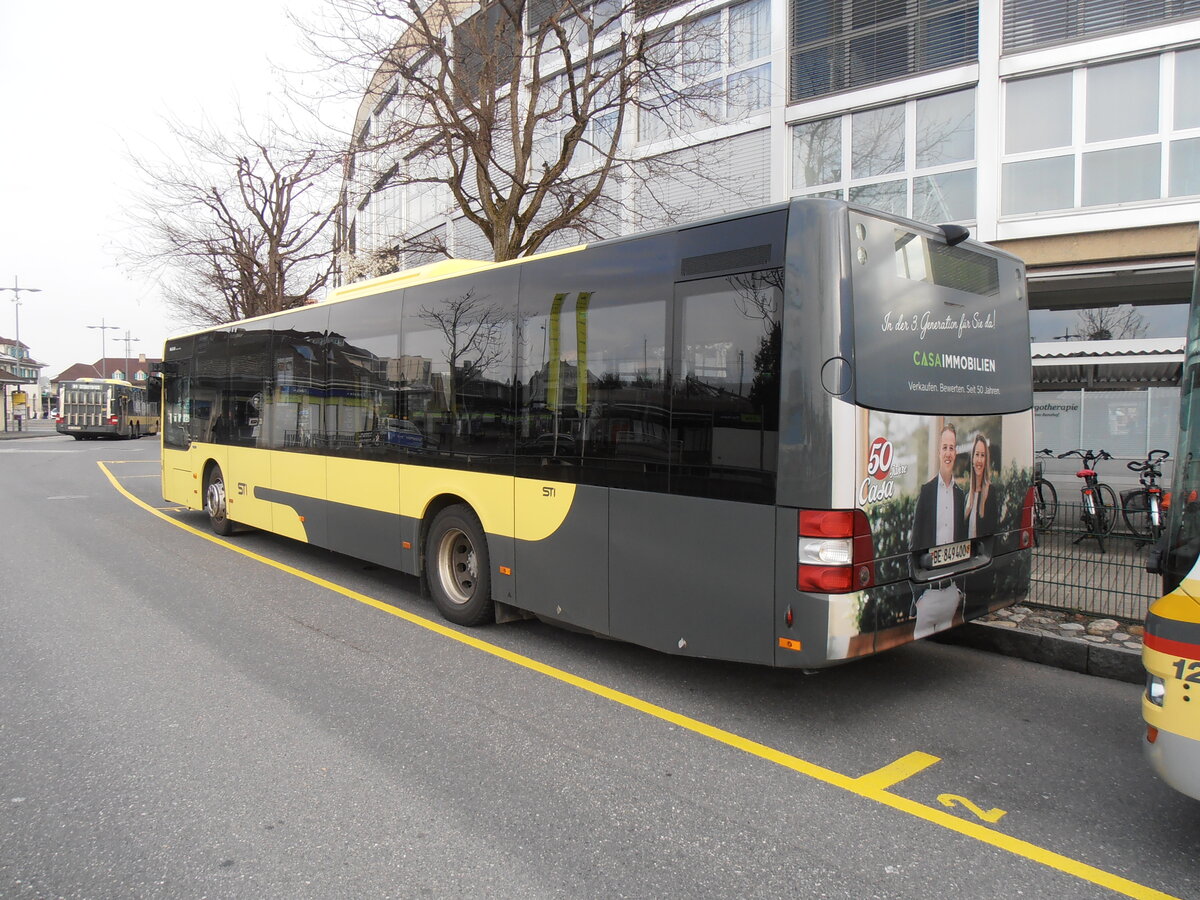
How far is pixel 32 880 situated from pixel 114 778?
0.84m

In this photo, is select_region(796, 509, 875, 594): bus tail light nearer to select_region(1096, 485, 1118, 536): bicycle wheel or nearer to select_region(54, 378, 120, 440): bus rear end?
select_region(1096, 485, 1118, 536): bicycle wheel

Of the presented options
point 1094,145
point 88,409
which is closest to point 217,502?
point 1094,145

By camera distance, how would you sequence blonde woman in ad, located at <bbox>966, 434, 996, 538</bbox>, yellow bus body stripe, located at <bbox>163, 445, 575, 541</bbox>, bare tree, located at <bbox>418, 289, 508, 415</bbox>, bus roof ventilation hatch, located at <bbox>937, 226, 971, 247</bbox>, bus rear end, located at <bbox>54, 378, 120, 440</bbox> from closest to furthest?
bus roof ventilation hatch, located at <bbox>937, 226, 971, 247</bbox> → blonde woman in ad, located at <bbox>966, 434, 996, 538</bbox> → yellow bus body stripe, located at <bbox>163, 445, 575, 541</bbox> → bare tree, located at <bbox>418, 289, 508, 415</bbox> → bus rear end, located at <bbox>54, 378, 120, 440</bbox>

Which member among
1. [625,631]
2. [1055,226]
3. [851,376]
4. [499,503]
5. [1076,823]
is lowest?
[1076,823]

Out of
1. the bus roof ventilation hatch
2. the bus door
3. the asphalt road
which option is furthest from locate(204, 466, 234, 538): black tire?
the bus roof ventilation hatch

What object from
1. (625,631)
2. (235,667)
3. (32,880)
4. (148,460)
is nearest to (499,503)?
(625,631)

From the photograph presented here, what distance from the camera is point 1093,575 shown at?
22.4 ft

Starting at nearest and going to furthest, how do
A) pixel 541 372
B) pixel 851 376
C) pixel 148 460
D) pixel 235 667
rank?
pixel 851 376 < pixel 235 667 < pixel 541 372 < pixel 148 460

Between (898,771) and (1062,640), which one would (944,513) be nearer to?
(898,771)

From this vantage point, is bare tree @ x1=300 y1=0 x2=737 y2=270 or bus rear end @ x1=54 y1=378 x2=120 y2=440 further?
bus rear end @ x1=54 y1=378 x2=120 y2=440

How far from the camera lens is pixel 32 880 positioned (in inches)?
117

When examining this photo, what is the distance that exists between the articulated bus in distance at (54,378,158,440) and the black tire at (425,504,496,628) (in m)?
44.1

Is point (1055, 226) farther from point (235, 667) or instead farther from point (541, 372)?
point (235, 667)

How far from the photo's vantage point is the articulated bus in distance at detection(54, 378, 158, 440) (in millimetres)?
44250
